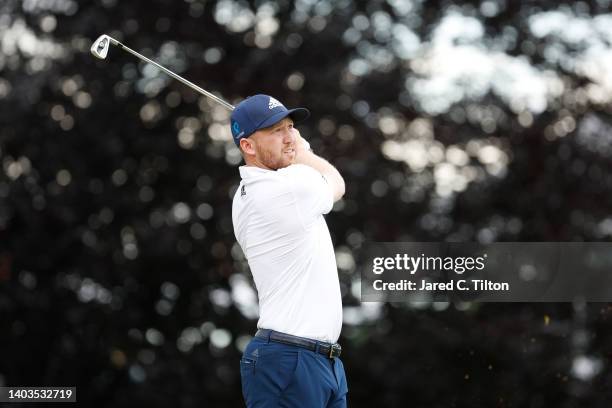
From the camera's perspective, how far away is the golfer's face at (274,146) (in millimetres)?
3420

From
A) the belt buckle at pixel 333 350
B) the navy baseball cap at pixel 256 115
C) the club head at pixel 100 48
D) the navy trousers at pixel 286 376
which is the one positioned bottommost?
the navy trousers at pixel 286 376

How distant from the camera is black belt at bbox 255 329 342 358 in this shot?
3268 millimetres

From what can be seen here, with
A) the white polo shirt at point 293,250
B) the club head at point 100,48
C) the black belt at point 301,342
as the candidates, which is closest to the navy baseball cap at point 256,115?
the white polo shirt at point 293,250

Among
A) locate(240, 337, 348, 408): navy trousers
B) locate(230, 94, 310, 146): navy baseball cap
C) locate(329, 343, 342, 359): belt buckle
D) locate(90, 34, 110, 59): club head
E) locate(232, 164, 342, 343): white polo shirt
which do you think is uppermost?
locate(90, 34, 110, 59): club head

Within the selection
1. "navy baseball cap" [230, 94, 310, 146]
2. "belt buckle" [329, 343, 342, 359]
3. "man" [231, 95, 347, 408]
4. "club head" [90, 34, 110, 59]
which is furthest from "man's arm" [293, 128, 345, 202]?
"club head" [90, 34, 110, 59]

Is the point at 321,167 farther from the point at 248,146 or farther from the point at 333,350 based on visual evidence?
the point at 333,350

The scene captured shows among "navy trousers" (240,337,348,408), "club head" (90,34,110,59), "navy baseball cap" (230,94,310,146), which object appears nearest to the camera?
"navy trousers" (240,337,348,408)

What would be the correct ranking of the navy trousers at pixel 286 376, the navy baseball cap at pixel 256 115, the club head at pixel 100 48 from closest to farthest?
1. the navy trousers at pixel 286 376
2. the navy baseball cap at pixel 256 115
3. the club head at pixel 100 48

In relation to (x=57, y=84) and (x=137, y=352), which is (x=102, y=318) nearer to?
(x=137, y=352)

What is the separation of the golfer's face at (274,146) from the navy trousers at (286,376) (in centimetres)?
57

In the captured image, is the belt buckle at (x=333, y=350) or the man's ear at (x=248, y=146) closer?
the belt buckle at (x=333, y=350)

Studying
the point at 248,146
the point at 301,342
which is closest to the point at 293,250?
the point at 301,342

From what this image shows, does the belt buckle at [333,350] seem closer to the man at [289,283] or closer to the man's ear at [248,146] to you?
the man at [289,283]

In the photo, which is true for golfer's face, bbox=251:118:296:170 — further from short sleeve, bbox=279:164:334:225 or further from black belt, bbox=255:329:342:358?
black belt, bbox=255:329:342:358
